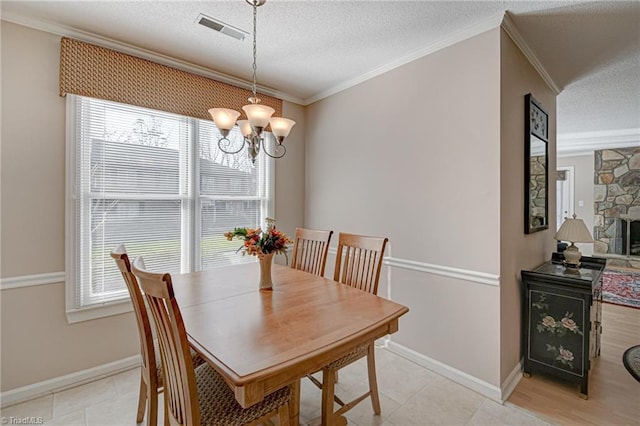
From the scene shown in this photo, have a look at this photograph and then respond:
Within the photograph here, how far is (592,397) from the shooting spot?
82.7 inches

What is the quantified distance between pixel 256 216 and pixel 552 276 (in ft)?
9.16

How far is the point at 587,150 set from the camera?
6449mm

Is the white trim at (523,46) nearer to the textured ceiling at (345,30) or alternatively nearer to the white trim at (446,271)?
the textured ceiling at (345,30)

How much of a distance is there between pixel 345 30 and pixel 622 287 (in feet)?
18.8

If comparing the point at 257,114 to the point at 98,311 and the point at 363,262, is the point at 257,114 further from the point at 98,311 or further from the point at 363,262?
the point at 98,311

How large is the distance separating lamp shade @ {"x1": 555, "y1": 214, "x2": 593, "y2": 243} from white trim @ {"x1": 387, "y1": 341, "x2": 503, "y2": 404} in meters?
1.43

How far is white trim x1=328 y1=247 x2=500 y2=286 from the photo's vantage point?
2112 millimetres

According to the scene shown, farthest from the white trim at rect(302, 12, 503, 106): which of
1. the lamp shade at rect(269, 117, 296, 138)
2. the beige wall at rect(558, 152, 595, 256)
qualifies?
the beige wall at rect(558, 152, 595, 256)

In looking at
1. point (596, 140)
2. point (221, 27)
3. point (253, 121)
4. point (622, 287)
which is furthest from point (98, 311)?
point (596, 140)

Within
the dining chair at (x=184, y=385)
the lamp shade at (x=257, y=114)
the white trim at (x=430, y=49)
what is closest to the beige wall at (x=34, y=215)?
the dining chair at (x=184, y=385)

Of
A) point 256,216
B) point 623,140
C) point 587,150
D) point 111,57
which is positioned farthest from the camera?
point 587,150

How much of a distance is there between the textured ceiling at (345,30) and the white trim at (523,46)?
0.11 ft

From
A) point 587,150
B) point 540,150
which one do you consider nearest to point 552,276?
point 540,150

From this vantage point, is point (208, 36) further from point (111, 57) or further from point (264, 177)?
point (264, 177)
